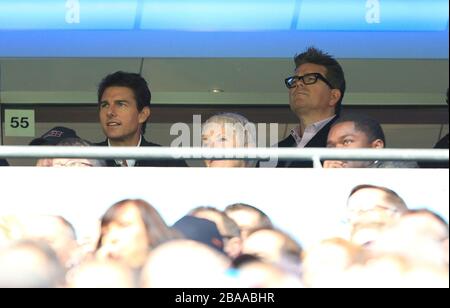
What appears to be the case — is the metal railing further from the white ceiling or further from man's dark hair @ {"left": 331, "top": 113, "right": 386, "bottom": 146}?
the white ceiling

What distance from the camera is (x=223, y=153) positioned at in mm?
Answer: 2693

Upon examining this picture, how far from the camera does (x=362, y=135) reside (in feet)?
11.3

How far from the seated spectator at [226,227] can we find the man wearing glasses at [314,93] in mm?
1167

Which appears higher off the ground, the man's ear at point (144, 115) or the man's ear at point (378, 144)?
the man's ear at point (144, 115)

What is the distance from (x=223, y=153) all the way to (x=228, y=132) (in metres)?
1.13

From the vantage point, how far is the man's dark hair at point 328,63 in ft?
13.1

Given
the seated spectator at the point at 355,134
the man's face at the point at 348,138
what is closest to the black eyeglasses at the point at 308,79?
the seated spectator at the point at 355,134

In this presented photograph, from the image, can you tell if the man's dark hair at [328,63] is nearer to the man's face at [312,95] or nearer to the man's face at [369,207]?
the man's face at [312,95]

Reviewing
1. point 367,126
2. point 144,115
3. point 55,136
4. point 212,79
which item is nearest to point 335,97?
point 367,126

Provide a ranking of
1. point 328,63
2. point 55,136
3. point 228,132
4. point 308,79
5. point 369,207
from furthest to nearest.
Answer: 1. point 55,136
2. point 328,63
3. point 308,79
4. point 228,132
5. point 369,207

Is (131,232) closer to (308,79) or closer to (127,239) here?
(127,239)

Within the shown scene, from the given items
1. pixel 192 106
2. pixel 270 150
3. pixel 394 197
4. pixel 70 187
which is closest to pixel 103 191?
pixel 70 187

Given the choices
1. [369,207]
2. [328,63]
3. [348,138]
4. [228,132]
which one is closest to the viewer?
[369,207]

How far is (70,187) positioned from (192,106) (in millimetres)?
1779
